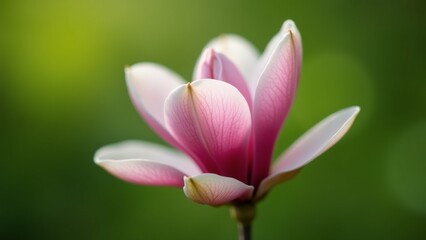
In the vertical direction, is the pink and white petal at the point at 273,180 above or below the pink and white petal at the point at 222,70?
below

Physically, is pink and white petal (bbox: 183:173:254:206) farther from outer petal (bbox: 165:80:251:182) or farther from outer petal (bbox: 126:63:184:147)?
outer petal (bbox: 126:63:184:147)

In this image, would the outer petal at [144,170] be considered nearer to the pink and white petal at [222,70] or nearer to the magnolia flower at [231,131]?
the magnolia flower at [231,131]

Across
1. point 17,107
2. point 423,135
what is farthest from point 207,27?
point 423,135

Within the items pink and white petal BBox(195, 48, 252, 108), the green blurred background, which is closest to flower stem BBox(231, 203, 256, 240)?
pink and white petal BBox(195, 48, 252, 108)

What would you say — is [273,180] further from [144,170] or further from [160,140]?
[160,140]

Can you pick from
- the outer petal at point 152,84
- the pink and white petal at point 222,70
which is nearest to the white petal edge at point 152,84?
the outer petal at point 152,84

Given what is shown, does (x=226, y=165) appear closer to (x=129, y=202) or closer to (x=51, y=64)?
(x=129, y=202)

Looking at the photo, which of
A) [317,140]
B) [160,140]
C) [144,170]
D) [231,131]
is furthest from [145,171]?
[160,140]
